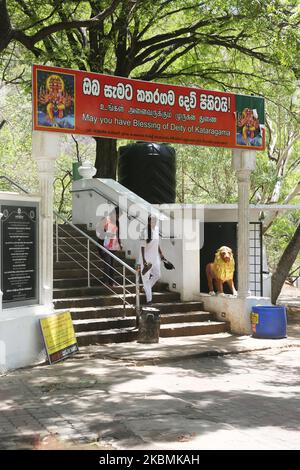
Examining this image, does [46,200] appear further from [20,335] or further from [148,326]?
[148,326]

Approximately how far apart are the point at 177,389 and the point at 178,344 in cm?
303

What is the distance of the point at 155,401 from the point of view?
712 cm

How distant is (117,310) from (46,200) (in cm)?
281

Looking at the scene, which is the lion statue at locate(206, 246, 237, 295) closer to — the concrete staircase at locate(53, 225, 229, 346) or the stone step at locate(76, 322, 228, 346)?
the concrete staircase at locate(53, 225, 229, 346)

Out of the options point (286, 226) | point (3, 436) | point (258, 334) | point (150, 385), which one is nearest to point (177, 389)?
point (150, 385)

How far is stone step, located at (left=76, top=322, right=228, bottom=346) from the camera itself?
10508 mm

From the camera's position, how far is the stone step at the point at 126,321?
426 inches

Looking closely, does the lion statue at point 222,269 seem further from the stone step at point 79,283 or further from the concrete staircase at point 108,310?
the stone step at point 79,283

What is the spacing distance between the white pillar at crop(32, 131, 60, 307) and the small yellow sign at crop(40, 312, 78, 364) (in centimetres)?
30

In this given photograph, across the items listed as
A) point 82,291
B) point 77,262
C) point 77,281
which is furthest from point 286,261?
point 82,291

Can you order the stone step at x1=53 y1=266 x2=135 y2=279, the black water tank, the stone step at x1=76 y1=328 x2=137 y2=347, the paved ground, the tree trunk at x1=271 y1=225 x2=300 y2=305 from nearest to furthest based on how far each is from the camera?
the paved ground → the stone step at x1=76 y1=328 x2=137 y2=347 → the stone step at x1=53 y1=266 x2=135 y2=279 → the tree trunk at x1=271 y1=225 x2=300 y2=305 → the black water tank

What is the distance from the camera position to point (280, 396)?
296 inches

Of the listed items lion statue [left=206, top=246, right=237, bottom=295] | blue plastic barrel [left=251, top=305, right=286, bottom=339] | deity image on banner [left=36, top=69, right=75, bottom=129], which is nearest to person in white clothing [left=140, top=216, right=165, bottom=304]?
lion statue [left=206, top=246, right=237, bottom=295]
